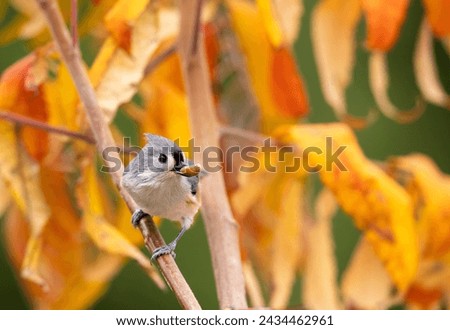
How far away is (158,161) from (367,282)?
0.57 ft

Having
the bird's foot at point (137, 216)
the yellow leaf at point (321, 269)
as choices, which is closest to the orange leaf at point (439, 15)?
the yellow leaf at point (321, 269)

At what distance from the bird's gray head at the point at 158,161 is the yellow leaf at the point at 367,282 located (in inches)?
6.2

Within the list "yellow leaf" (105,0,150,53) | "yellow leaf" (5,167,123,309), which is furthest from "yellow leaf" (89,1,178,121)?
"yellow leaf" (5,167,123,309)

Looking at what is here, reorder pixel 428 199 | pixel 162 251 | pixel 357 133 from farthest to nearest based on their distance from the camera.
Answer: pixel 357 133
pixel 428 199
pixel 162 251

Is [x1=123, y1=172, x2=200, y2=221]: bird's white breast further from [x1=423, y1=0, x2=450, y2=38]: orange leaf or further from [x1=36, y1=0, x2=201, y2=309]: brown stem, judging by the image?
[x1=423, y1=0, x2=450, y2=38]: orange leaf

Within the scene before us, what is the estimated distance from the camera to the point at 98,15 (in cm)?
53

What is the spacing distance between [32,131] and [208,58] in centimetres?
14

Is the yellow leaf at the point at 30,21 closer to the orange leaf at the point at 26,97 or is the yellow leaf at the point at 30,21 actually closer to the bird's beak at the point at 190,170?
the orange leaf at the point at 26,97

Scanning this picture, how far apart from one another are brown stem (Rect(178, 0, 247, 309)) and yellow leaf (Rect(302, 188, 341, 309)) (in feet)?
0.37

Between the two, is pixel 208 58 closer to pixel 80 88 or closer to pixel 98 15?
pixel 98 15

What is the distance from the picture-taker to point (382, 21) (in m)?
0.46

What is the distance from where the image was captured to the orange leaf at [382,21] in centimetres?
46

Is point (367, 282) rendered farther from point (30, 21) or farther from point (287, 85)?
point (30, 21)

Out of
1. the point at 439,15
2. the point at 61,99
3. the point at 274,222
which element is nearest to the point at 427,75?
the point at 439,15
